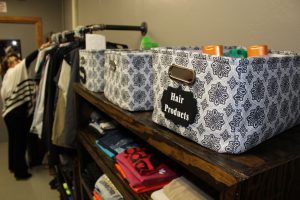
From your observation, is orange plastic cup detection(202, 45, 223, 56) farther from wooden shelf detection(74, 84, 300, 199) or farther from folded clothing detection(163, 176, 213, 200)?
folded clothing detection(163, 176, 213, 200)

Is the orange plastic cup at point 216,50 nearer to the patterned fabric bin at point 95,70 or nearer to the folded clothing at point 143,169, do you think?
the folded clothing at point 143,169

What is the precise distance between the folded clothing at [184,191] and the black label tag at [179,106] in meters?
0.20

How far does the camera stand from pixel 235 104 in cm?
45

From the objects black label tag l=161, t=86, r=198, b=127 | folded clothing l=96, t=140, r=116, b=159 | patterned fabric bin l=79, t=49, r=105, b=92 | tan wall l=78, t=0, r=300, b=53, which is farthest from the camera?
patterned fabric bin l=79, t=49, r=105, b=92

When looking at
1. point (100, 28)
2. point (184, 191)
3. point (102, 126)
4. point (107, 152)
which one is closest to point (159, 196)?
point (184, 191)

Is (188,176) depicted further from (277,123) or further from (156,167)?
(277,123)

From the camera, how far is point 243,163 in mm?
440

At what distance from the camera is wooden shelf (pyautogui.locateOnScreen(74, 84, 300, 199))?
0.41m

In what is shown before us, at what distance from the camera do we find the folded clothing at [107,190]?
3.43 ft

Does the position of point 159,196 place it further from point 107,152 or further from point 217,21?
point 217,21

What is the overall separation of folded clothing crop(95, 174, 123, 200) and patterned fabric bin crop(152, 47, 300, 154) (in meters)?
0.59

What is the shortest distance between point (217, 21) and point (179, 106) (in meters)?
0.56

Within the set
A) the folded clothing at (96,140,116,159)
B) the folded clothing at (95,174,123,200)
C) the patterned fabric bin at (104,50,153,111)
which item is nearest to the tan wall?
the patterned fabric bin at (104,50,153,111)

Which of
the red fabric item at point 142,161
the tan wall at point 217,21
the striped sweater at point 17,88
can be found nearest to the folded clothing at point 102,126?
the red fabric item at point 142,161
